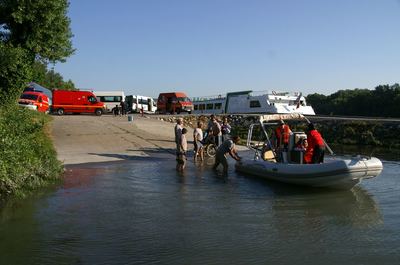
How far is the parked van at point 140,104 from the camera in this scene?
5109 centimetres

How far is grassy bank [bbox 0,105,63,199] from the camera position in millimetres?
10555

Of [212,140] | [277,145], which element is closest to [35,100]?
[212,140]

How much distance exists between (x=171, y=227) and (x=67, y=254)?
2175 millimetres

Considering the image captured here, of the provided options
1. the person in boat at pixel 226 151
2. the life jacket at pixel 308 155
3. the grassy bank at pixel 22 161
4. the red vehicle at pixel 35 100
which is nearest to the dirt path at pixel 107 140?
the grassy bank at pixel 22 161

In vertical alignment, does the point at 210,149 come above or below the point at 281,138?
below

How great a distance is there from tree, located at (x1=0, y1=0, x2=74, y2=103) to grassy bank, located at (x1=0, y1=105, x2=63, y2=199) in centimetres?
608

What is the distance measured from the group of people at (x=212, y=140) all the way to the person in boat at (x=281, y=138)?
1425 millimetres

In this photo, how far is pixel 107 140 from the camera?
23047 millimetres

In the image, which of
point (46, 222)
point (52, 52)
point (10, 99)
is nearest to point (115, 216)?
point (46, 222)

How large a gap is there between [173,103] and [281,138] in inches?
1343

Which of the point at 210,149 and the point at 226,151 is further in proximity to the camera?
the point at 210,149

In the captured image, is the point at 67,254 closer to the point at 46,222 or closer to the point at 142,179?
the point at 46,222

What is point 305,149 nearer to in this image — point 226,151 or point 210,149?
point 226,151

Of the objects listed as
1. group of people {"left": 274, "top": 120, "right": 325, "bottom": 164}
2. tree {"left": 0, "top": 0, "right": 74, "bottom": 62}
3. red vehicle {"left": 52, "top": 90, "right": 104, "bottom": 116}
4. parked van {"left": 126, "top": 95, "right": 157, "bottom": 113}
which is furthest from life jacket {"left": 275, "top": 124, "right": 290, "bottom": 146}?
parked van {"left": 126, "top": 95, "right": 157, "bottom": 113}
